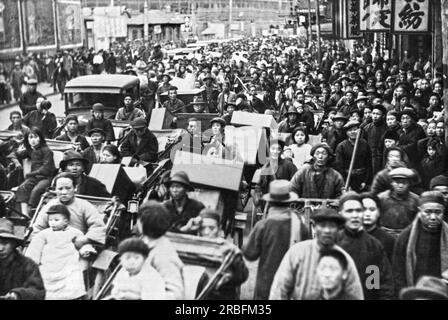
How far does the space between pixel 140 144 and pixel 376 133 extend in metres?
3.56

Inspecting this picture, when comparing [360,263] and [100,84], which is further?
[100,84]

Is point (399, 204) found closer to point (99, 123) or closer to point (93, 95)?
point (99, 123)

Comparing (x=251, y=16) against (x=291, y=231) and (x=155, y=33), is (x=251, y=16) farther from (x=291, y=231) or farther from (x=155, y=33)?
(x=291, y=231)

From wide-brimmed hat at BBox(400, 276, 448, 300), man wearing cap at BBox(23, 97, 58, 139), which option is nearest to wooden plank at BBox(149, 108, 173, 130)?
man wearing cap at BBox(23, 97, 58, 139)

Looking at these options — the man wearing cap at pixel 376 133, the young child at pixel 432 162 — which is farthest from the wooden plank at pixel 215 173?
the man wearing cap at pixel 376 133

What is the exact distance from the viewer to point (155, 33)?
46438mm

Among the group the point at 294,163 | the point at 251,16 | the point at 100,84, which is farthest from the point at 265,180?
the point at 251,16

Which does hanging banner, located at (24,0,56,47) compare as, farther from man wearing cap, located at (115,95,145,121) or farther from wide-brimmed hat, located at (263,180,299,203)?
wide-brimmed hat, located at (263,180,299,203)

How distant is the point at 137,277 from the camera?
5.41m

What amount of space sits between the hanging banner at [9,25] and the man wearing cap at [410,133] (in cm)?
721

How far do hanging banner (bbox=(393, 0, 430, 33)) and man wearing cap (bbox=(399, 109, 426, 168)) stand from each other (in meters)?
5.45

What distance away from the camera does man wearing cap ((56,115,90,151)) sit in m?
10.4

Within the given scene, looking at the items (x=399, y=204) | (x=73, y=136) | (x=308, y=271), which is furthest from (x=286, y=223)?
(x=73, y=136)

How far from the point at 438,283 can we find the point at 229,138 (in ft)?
17.8
